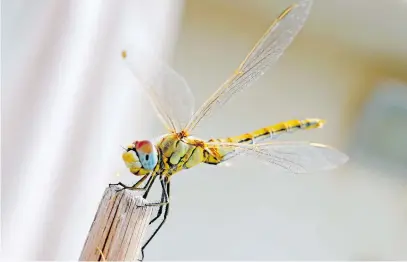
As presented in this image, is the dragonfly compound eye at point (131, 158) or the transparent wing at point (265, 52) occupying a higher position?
the transparent wing at point (265, 52)

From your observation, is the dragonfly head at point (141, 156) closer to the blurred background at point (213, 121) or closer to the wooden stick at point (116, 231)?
the wooden stick at point (116, 231)

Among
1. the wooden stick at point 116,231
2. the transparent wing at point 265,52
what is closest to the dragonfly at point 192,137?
the transparent wing at point 265,52

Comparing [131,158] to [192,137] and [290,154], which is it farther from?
[290,154]

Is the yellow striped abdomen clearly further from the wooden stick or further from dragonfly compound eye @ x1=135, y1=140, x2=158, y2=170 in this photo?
the wooden stick

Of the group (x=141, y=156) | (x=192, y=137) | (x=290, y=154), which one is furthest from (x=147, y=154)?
(x=290, y=154)

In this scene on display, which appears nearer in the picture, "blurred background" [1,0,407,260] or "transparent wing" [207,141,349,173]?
"transparent wing" [207,141,349,173]

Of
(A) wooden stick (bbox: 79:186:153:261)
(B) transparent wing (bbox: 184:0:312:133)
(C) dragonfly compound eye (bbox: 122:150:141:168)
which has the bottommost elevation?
(A) wooden stick (bbox: 79:186:153:261)

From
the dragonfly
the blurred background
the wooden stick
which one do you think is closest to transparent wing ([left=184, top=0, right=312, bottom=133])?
the dragonfly
